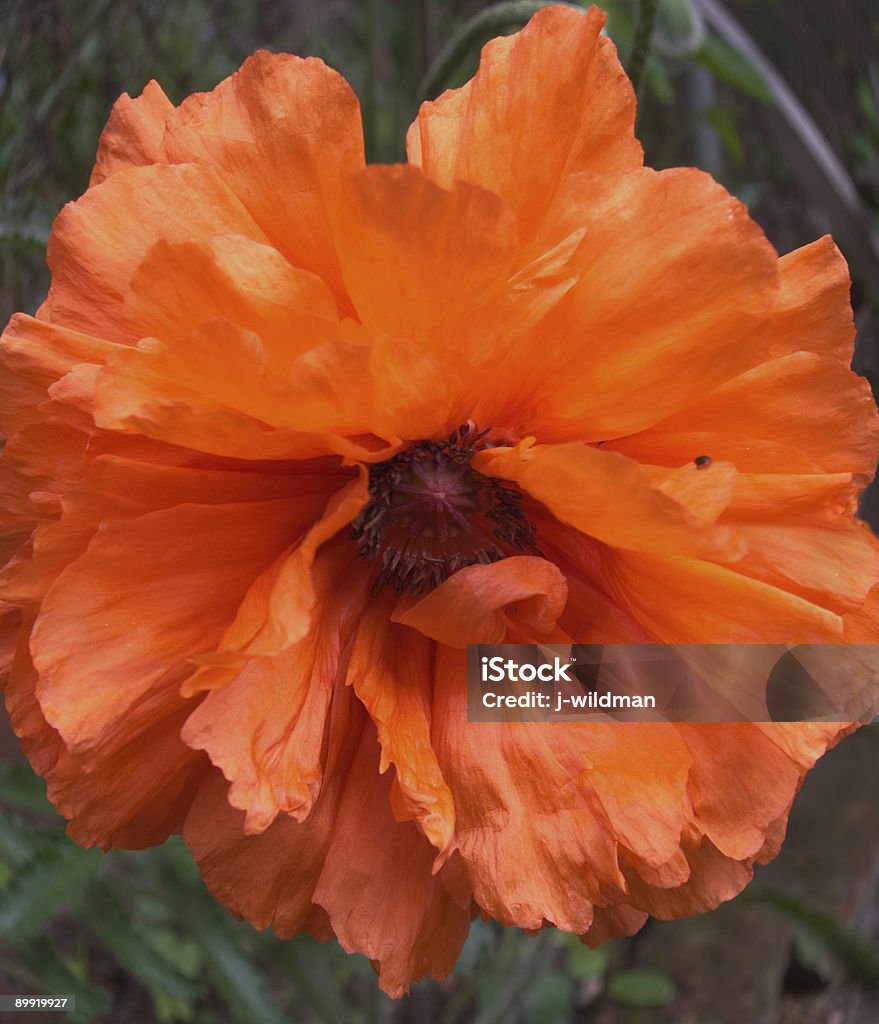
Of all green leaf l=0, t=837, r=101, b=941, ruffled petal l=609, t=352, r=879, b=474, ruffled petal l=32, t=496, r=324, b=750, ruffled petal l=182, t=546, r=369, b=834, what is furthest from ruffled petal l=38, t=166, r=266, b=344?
green leaf l=0, t=837, r=101, b=941

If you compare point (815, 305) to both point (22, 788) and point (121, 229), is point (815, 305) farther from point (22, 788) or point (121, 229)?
point (22, 788)

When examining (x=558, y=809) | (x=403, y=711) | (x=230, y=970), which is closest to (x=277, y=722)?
(x=403, y=711)

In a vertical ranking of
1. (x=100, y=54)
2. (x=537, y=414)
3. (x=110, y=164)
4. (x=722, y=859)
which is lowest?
(x=722, y=859)

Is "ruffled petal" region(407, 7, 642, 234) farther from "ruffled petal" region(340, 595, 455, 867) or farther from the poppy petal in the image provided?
"ruffled petal" region(340, 595, 455, 867)

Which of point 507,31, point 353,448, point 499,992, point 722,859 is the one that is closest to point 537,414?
point 353,448

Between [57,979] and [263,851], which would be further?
[57,979]

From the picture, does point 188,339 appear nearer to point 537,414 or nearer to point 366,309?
point 366,309

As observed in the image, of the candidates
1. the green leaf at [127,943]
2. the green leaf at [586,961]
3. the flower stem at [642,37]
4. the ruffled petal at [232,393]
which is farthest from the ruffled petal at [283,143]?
the green leaf at [586,961]
